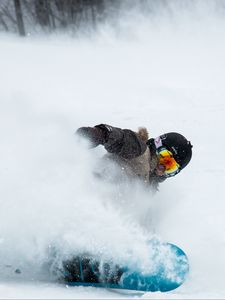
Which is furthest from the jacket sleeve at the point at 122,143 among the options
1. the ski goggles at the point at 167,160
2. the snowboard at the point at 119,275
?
the snowboard at the point at 119,275

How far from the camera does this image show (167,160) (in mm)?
3539

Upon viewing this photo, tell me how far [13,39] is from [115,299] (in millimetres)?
12057

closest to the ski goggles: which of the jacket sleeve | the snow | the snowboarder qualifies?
the snowboarder

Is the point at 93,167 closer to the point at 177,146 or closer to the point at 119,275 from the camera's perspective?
the point at 177,146

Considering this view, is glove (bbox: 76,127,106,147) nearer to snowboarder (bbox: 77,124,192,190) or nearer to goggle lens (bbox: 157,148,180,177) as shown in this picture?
snowboarder (bbox: 77,124,192,190)

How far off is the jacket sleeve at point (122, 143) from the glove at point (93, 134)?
0.03 m

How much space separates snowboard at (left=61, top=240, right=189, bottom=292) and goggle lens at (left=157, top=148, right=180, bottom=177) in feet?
3.15

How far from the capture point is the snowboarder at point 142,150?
326 cm

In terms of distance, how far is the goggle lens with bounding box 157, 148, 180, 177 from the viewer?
3.51m

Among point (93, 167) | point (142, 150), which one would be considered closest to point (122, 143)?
point (142, 150)

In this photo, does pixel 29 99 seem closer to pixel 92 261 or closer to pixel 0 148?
pixel 0 148

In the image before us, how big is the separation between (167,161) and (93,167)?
0.69m

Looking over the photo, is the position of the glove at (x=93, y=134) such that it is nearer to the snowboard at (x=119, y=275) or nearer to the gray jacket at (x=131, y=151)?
the gray jacket at (x=131, y=151)

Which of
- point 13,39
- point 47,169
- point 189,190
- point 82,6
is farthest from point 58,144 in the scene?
point 82,6
